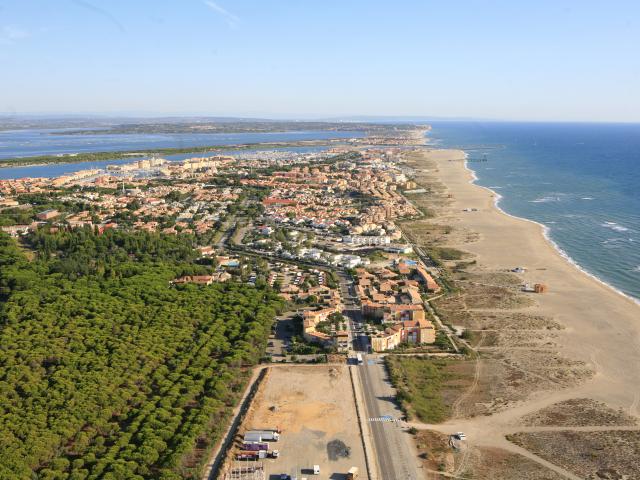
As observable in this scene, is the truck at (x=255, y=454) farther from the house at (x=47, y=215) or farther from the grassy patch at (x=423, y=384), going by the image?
the house at (x=47, y=215)

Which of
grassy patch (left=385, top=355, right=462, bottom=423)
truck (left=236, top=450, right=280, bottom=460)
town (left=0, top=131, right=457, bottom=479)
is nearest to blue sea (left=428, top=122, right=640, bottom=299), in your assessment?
town (left=0, top=131, right=457, bottom=479)

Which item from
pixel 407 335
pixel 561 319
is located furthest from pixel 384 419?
pixel 561 319

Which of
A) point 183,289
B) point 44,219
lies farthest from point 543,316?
point 44,219

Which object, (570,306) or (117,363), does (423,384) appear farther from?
(570,306)

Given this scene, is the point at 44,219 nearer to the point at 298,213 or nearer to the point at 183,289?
the point at 298,213

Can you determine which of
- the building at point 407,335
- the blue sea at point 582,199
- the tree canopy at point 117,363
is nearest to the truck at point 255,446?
the tree canopy at point 117,363
